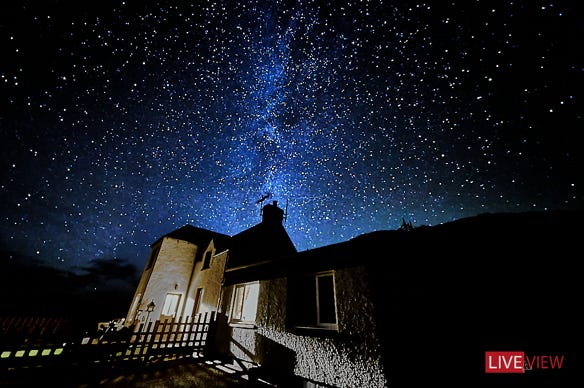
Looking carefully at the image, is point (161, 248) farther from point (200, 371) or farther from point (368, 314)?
point (368, 314)

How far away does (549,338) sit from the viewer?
3715 millimetres

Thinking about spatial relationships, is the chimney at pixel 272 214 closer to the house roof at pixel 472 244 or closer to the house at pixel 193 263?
the house at pixel 193 263

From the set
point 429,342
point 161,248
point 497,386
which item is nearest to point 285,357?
point 429,342

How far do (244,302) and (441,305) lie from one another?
25.9 feet

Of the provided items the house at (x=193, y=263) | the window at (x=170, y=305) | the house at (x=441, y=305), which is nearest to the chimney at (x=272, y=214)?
the house at (x=193, y=263)

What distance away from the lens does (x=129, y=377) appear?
19.8 feet

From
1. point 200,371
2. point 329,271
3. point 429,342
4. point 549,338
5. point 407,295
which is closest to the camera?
point 549,338

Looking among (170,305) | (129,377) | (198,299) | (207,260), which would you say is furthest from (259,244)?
(129,377)

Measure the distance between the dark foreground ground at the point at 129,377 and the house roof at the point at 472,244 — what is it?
473 centimetres

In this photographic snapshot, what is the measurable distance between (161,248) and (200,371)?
13.1 meters

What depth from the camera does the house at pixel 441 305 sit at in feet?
12.6
